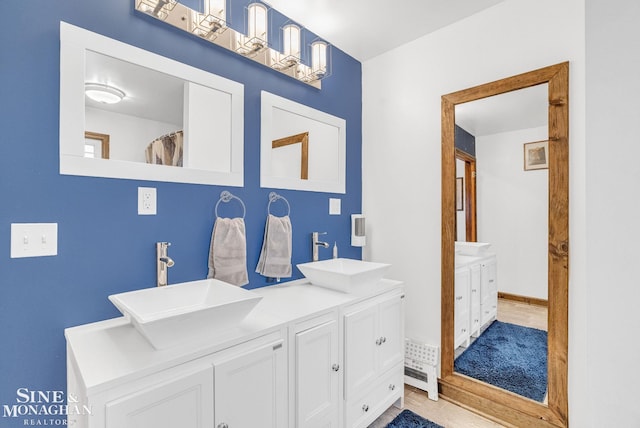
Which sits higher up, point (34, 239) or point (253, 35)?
point (253, 35)

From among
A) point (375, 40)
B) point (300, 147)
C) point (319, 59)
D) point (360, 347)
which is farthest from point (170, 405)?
point (375, 40)

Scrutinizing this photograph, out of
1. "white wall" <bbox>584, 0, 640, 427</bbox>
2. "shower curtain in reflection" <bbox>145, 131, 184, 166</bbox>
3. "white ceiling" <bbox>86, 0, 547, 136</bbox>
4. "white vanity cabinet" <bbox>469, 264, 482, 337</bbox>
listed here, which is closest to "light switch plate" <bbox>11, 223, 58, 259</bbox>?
"shower curtain in reflection" <bbox>145, 131, 184, 166</bbox>

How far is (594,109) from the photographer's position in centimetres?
56

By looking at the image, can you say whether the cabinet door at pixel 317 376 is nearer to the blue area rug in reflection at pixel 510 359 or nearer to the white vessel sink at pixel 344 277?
the white vessel sink at pixel 344 277

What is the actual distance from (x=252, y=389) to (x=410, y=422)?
116cm

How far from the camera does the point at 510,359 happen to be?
188 cm

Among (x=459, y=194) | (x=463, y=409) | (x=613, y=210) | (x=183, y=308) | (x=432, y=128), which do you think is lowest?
(x=463, y=409)

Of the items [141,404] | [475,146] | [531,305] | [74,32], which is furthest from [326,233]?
[74,32]

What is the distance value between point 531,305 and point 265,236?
162cm

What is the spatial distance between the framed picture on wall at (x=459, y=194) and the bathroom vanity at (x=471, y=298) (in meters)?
0.33

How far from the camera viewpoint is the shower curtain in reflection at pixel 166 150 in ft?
4.58

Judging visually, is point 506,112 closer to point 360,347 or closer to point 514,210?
point 514,210

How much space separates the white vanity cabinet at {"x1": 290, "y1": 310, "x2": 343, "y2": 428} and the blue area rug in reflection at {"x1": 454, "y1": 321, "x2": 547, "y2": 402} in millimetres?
1043

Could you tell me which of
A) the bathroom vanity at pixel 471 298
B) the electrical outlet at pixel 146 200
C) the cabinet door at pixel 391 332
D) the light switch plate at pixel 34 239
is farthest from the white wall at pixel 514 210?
the light switch plate at pixel 34 239
